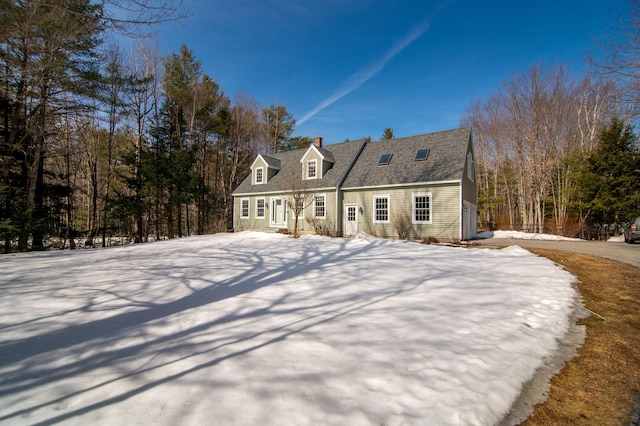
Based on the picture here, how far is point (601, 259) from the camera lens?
28.0 feet

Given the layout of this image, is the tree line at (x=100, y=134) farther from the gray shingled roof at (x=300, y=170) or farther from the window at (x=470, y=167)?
the window at (x=470, y=167)

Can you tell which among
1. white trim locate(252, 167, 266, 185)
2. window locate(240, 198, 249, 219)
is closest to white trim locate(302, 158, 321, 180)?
white trim locate(252, 167, 266, 185)

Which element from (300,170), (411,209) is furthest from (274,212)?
(411,209)

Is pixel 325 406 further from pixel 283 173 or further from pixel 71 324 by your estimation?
pixel 283 173

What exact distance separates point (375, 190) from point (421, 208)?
3.01 m

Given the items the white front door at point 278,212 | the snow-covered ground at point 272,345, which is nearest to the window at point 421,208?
the snow-covered ground at point 272,345

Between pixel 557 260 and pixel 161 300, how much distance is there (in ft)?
37.0

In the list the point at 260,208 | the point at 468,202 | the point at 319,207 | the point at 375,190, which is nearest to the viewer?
the point at 468,202

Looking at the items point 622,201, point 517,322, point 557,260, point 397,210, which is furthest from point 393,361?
point 622,201

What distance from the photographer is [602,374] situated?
2.67m

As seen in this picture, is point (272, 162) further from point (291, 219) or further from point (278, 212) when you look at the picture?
point (291, 219)

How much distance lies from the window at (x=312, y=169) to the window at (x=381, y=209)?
518 cm

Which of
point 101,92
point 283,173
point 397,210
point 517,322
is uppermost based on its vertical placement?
point 101,92

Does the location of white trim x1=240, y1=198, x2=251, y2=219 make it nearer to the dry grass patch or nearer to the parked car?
the dry grass patch
